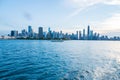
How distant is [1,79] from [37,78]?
463 centimetres

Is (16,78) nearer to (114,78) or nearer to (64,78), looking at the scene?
(64,78)

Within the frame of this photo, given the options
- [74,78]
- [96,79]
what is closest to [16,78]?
[74,78]

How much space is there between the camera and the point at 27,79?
17.0 meters

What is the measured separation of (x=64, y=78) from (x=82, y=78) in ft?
8.40

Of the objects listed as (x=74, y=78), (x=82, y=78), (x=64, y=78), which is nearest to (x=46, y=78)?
(x=64, y=78)

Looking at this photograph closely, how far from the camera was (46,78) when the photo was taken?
58.3 feet

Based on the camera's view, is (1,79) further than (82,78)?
No

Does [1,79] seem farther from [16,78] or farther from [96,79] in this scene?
[96,79]

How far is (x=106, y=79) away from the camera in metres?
17.8

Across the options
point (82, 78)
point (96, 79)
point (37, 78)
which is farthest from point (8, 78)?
point (96, 79)

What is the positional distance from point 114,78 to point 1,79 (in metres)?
15.6

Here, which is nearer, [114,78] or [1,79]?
[1,79]

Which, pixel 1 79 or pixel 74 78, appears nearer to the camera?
pixel 1 79

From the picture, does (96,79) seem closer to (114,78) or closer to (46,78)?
(114,78)
